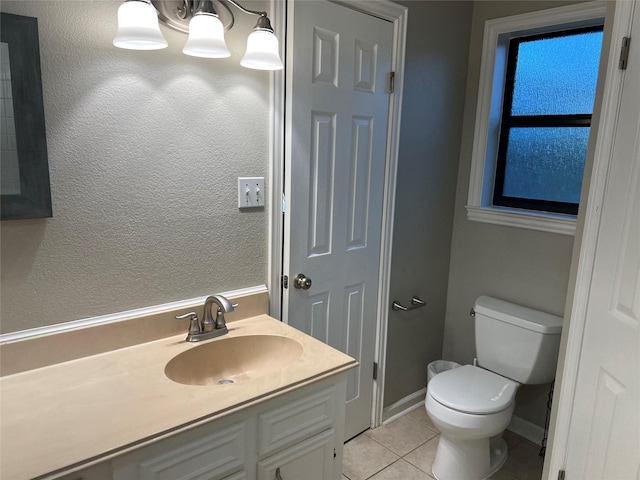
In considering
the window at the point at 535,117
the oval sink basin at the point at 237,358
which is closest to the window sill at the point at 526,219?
the window at the point at 535,117

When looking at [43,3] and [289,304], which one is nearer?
[43,3]

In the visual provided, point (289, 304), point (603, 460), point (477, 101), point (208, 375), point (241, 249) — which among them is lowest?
point (603, 460)

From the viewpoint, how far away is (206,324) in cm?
161

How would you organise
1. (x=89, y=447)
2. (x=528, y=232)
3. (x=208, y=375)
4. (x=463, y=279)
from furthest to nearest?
(x=463, y=279), (x=528, y=232), (x=208, y=375), (x=89, y=447)

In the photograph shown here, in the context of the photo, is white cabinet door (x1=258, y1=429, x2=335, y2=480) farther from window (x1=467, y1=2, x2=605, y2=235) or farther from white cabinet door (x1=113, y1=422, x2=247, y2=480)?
window (x1=467, y1=2, x2=605, y2=235)

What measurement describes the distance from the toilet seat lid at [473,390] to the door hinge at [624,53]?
1.39 meters

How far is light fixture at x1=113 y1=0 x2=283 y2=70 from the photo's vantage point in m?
1.24

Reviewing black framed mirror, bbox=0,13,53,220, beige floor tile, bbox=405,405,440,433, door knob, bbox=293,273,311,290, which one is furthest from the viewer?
beige floor tile, bbox=405,405,440,433

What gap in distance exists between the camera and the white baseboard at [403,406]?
258 cm

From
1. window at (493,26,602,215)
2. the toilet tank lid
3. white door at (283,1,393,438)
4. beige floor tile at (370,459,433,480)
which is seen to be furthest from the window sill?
beige floor tile at (370,459,433,480)

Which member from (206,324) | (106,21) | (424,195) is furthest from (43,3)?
(424,195)

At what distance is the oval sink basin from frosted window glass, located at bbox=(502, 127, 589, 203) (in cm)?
164

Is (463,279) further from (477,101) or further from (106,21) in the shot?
(106,21)

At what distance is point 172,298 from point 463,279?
1733 millimetres
